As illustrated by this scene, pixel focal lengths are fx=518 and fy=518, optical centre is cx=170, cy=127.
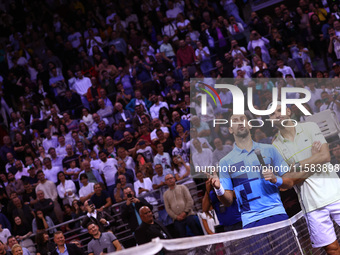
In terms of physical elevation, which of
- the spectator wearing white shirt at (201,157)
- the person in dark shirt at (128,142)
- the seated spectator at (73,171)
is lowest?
the spectator wearing white shirt at (201,157)

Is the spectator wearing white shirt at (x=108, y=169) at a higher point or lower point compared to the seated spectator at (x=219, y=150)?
higher

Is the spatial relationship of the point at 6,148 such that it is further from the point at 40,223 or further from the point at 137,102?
the point at 40,223

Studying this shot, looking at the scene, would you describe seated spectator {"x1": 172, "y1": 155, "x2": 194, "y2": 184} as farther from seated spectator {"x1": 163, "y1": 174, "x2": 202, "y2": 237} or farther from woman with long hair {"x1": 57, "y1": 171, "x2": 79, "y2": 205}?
woman with long hair {"x1": 57, "y1": 171, "x2": 79, "y2": 205}

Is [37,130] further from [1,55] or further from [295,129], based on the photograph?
[295,129]

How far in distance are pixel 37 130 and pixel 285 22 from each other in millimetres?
8401

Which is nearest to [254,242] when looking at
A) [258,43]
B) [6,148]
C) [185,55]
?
[258,43]

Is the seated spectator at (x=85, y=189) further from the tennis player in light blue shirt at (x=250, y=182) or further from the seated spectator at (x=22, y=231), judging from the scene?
the tennis player in light blue shirt at (x=250, y=182)

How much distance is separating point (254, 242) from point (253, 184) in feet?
2.14

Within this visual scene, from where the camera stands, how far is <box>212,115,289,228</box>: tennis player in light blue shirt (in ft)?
18.1

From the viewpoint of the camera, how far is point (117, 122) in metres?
15.1

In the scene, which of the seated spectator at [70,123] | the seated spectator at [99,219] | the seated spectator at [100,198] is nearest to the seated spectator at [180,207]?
the seated spectator at [99,219]

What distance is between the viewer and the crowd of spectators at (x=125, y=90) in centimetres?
1188

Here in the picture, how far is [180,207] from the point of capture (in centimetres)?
1023

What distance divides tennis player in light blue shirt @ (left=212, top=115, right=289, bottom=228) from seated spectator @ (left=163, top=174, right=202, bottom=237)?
4471 millimetres
